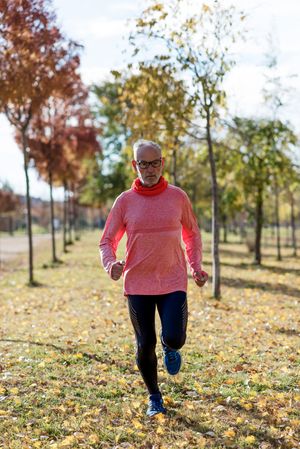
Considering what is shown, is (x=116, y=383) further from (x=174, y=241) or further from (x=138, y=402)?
(x=174, y=241)

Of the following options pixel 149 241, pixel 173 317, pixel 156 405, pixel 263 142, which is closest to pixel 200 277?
pixel 173 317

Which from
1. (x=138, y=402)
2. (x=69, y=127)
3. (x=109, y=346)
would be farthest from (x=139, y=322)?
(x=69, y=127)

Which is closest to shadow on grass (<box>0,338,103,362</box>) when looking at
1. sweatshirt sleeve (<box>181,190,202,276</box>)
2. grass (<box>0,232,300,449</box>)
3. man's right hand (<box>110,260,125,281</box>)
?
grass (<box>0,232,300,449</box>)

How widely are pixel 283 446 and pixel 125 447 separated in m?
1.19

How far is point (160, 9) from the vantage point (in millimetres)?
11984

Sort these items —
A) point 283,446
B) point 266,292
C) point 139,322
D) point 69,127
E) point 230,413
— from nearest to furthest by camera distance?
point 283,446 < point 139,322 < point 230,413 < point 266,292 < point 69,127

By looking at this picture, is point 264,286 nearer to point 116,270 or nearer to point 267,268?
point 267,268

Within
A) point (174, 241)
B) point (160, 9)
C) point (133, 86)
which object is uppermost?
point (160, 9)

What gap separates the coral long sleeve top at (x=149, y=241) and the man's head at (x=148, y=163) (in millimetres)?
137

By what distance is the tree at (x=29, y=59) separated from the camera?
11969mm

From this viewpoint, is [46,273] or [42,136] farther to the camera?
[42,136]

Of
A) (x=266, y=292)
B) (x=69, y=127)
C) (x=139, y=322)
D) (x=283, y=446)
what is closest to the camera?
(x=283, y=446)

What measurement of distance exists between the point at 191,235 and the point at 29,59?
32.5ft

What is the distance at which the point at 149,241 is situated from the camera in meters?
4.57
